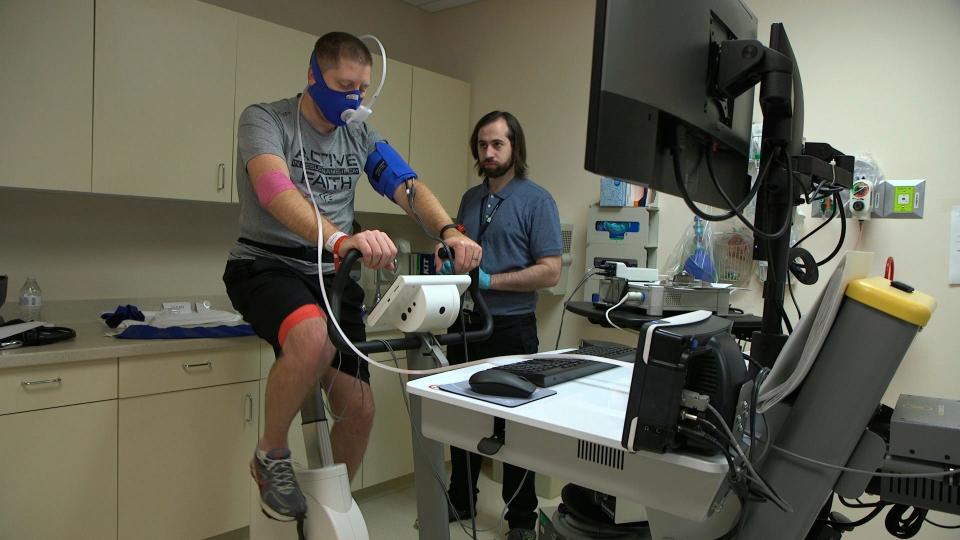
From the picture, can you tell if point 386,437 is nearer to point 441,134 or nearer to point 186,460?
point 186,460

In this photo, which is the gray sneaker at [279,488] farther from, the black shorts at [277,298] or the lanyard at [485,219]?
the lanyard at [485,219]

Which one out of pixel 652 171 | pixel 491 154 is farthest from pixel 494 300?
pixel 652 171

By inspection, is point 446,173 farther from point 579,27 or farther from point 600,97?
point 600,97

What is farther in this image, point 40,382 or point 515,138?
point 515,138

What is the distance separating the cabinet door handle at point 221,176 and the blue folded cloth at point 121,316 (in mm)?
602

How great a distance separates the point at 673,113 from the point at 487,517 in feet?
7.53

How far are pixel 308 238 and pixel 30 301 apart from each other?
1.63 m

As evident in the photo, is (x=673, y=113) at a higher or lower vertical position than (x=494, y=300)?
higher

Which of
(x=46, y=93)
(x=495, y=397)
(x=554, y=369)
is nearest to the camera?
(x=495, y=397)

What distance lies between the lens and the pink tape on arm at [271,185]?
4.99ft

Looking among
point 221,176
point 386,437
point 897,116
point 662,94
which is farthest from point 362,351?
point 897,116

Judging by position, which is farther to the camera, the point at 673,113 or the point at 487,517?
the point at 487,517

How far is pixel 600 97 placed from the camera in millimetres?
879

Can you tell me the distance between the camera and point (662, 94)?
96 centimetres
